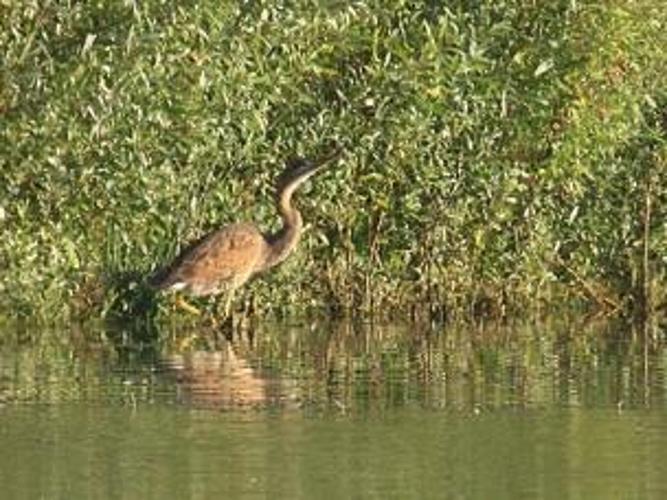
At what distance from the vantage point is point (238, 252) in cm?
1809

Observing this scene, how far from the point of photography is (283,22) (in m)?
17.6

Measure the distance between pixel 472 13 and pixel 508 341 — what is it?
7.63ft

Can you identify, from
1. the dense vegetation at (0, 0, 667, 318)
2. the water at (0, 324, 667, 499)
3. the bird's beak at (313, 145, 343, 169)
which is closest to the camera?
the water at (0, 324, 667, 499)

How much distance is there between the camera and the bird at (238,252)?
1809cm

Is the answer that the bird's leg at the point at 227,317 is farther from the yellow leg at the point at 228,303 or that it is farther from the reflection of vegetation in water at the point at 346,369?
the reflection of vegetation in water at the point at 346,369

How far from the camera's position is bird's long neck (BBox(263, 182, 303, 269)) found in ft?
60.2

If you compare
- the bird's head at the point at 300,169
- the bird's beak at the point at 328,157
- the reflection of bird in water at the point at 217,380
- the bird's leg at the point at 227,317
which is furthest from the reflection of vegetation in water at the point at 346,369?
the bird's beak at the point at 328,157

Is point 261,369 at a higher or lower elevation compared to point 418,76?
lower

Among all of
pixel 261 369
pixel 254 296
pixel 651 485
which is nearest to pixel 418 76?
pixel 254 296

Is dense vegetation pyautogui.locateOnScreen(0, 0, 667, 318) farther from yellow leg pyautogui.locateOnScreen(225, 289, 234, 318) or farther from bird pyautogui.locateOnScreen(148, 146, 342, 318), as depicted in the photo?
yellow leg pyautogui.locateOnScreen(225, 289, 234, 318)

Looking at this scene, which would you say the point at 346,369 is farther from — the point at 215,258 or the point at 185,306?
the point at 185,306

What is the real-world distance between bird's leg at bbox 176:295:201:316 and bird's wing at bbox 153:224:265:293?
19.2 inches

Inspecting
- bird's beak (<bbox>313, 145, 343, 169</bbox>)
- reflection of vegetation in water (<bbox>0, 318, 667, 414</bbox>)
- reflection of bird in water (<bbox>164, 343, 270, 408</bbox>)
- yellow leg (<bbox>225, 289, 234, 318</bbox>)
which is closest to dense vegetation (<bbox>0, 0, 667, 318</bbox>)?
bird's beak (<bbox>313, 145, 343, 169</bbox>)

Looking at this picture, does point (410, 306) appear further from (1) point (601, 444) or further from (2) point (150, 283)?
(1) point (601, 444)
